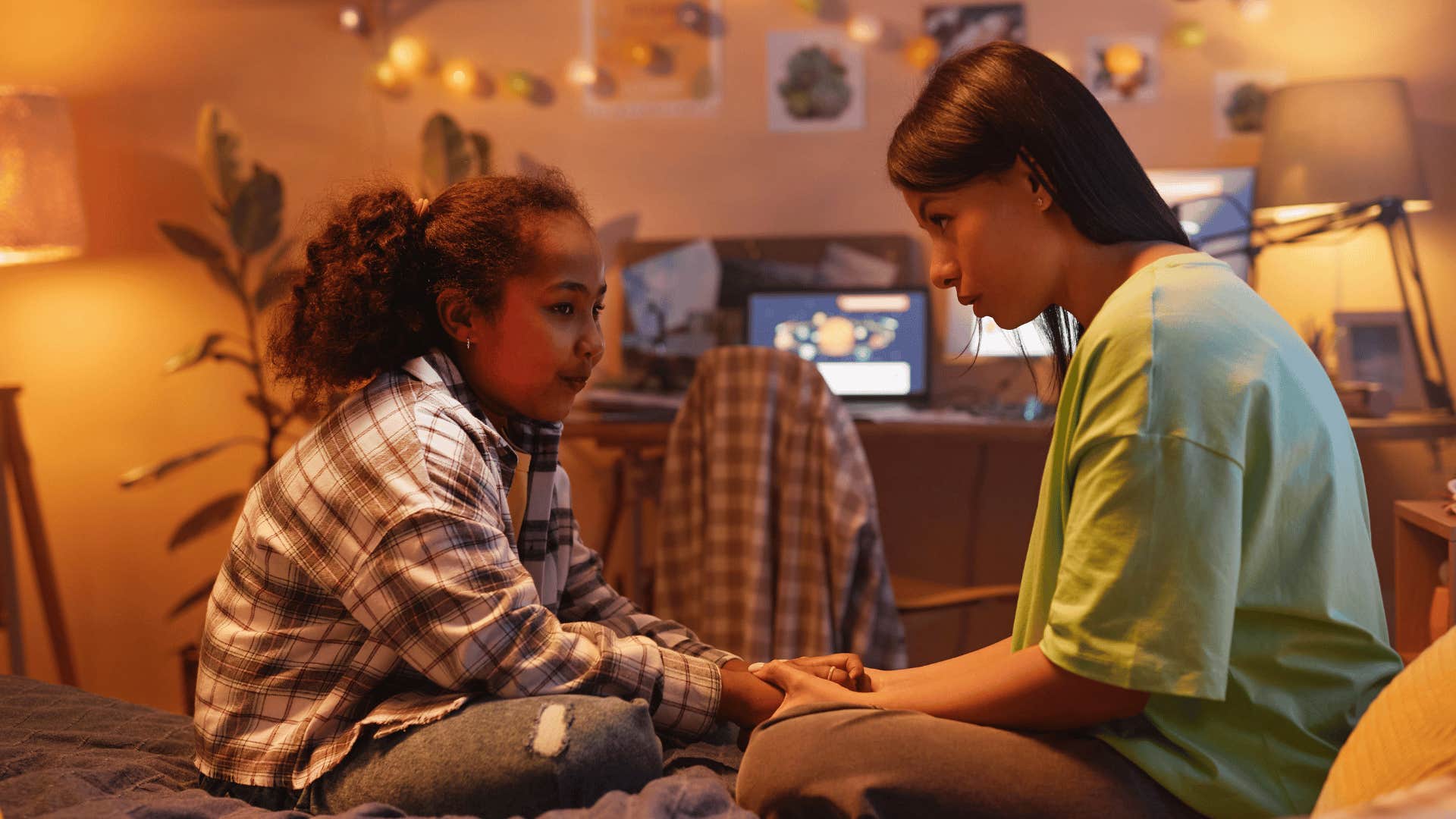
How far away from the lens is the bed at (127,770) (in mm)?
1010

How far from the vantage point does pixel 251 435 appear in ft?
10.9

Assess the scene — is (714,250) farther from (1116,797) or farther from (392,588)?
(1116,797)

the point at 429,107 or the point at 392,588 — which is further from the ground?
the point at 429,107

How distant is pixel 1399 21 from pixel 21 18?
3.74 m

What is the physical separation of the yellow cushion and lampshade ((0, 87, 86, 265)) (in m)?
2.79

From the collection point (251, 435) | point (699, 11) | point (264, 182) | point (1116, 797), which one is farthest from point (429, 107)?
point (1116, 797)

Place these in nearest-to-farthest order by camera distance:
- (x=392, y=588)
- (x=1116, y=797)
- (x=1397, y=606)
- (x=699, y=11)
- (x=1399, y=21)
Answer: (x=1116, y=797) → (x=392, y=588) → (x=1397, y=606) → (x=1399, y=21) → (x=699, y=11)

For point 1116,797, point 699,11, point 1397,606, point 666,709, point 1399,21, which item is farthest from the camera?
point 699,11

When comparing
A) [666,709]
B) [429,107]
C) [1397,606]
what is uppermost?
[429,107]

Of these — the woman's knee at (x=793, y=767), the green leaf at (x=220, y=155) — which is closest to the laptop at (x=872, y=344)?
the green leaf at (x=220, y=155)

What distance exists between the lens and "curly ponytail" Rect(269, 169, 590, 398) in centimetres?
130

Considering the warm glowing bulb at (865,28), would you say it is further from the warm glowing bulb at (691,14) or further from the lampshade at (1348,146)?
the lampshade at (1348,146)

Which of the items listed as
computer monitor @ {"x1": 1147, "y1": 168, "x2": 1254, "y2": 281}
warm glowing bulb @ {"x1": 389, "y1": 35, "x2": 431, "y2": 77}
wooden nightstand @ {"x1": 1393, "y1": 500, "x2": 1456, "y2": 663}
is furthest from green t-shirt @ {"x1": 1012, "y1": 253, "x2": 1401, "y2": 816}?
warm glowing bulb @ {"x1": 389, "y1": 35, "x2": 431, "y2": 77}

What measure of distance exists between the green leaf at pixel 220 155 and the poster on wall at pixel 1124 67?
7.31 ft
